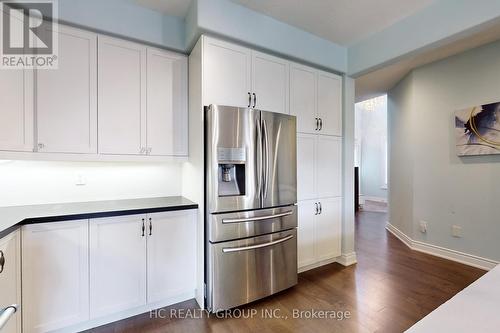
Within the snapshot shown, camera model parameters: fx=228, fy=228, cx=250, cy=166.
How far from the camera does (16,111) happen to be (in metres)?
1.77

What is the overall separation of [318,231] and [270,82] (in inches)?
72.1

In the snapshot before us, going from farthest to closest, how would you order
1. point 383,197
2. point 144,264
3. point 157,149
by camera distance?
1. point 383,197
2. point 157,149
3. point 144,264

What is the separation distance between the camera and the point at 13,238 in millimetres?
1496

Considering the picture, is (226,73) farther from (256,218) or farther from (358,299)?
(358,299)

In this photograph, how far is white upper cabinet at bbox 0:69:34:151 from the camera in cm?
172

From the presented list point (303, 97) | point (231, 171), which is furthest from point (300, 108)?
point (231, 171)

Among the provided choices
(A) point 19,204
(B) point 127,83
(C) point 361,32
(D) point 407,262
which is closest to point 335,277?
(D) point 407,262

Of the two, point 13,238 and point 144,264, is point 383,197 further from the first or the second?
point 13,238

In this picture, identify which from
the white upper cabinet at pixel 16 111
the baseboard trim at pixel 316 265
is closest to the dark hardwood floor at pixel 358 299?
the baseboard trim at pixel 316 265

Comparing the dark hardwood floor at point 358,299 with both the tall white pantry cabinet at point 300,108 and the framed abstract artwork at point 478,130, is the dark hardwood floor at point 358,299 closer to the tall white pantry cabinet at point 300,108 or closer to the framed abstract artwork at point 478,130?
the tall white pantry cabinet at point 300,108

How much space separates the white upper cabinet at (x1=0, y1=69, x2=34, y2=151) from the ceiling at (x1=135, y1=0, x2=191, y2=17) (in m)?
1.14

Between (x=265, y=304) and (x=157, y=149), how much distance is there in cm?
182

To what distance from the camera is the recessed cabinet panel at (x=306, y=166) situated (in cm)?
264

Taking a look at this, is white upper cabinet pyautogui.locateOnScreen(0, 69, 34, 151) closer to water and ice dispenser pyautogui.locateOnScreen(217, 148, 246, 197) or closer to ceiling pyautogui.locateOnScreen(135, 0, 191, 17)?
ceiling pyautogui.locateOnScreen(135, 0, 191, 17)
